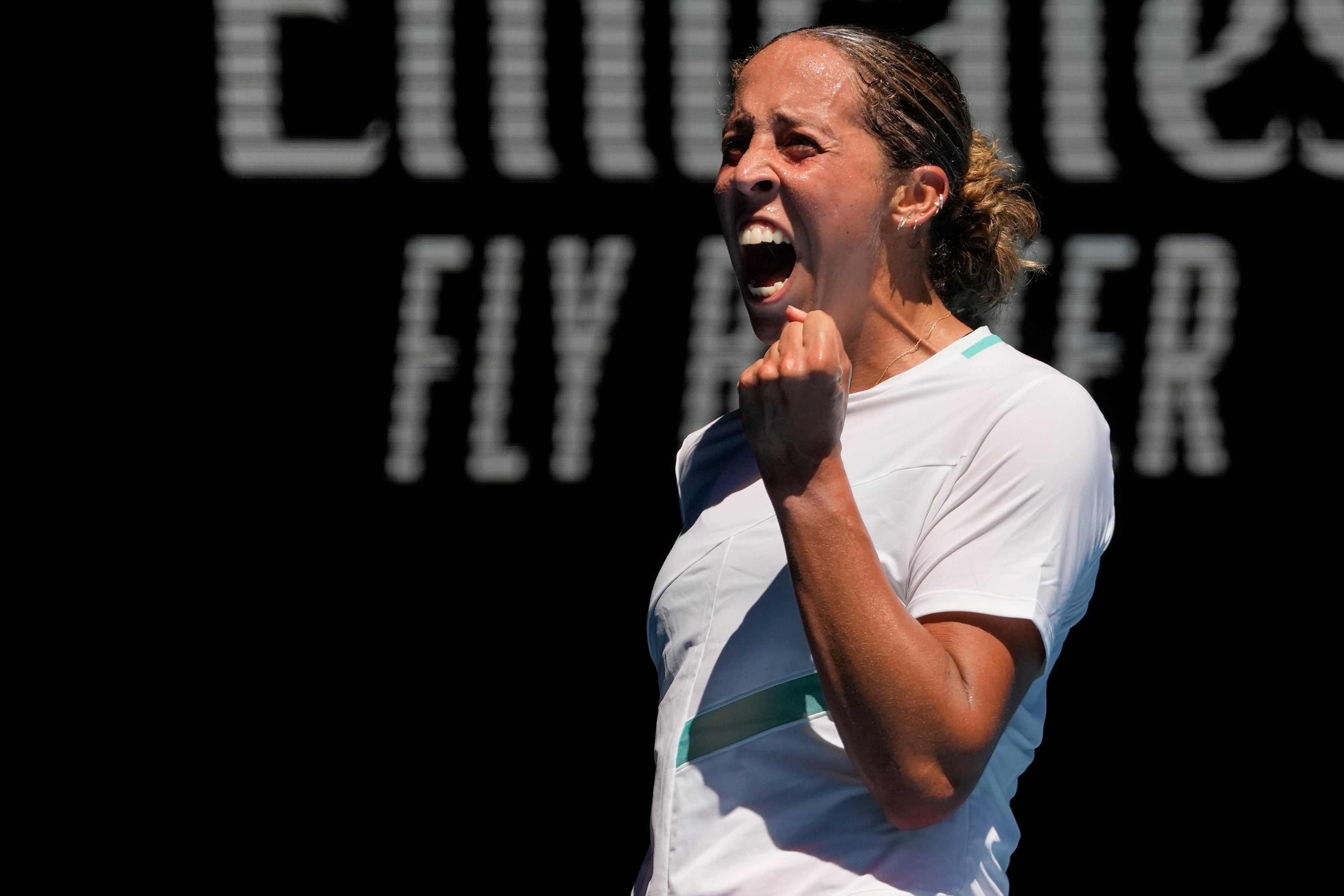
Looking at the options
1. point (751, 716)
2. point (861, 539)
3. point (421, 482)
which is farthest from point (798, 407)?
point (421, 482)

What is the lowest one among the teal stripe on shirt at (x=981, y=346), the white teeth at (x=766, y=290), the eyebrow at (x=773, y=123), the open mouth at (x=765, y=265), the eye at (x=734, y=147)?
the teal stripe on shirt at (x=981, y=346)

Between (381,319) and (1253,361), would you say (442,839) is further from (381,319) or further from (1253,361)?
(1253,361)

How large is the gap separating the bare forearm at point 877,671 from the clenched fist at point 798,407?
0.01 meters

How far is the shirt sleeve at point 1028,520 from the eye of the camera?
3.54ft

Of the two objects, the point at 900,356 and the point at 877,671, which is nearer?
the point at 877,671

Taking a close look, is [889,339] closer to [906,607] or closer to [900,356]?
[900,356]

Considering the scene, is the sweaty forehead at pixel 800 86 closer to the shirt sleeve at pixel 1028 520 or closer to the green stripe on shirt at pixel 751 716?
the shirt sleeve at pixel 1028 520

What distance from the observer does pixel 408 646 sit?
9.62 ft

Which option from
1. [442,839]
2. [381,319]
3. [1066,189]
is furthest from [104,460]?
[1066,189]

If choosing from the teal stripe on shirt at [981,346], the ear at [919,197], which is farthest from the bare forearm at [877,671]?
the ear at [919,197]

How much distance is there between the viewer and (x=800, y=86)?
134cm

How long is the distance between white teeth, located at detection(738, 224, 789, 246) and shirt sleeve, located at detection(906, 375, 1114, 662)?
0.27 metres

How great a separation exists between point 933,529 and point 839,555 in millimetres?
131

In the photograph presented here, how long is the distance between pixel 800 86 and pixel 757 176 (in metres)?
0.09
